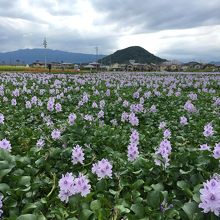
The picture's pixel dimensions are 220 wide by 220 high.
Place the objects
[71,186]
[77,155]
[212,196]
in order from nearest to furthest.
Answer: [212,196] → [71,186] → [77,155]

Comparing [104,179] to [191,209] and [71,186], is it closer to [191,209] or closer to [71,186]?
[71,186]

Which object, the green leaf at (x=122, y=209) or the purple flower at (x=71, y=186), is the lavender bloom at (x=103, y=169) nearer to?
the purple flower at (x=71, y=186)

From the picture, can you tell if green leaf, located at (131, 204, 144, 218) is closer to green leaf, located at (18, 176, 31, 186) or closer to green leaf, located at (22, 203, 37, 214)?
green leaf, located at (22, 203, 37, 214)

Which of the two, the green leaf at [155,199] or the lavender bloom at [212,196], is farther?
the green leaf at [155,199]

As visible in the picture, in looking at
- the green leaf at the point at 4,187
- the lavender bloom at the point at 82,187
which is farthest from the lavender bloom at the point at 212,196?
the green leaf at the point at 4,187

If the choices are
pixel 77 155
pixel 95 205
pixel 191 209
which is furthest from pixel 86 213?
pixel 77 155

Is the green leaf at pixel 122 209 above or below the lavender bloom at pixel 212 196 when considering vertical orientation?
below

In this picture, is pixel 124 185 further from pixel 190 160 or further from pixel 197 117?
pixel 197 117

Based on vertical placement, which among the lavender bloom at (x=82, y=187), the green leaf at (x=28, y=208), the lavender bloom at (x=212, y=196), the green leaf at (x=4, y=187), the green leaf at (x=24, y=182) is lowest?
the green leaf at (x=28, y=208)

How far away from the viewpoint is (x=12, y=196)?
2840mm

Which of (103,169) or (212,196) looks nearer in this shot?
(212,196)

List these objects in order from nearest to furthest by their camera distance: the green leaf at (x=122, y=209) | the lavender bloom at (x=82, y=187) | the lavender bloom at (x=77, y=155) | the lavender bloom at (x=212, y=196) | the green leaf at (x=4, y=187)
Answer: the lavender bloom at (x=212, y=196), the green leaf at (x=122, y=209), the lavender bloom at (x=82, y=187), the green leaf at (x=4, y=187), the lavender bloom at (x=77, y=155)

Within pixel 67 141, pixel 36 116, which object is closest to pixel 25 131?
pixel 67 141

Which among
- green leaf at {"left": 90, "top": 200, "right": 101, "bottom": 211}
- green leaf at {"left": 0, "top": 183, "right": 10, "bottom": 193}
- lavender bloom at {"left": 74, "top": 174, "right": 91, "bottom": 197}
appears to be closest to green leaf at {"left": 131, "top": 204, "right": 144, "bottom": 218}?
green leaf at {"left": 90, "top": 200, "right": 101, "bottom": 211}
